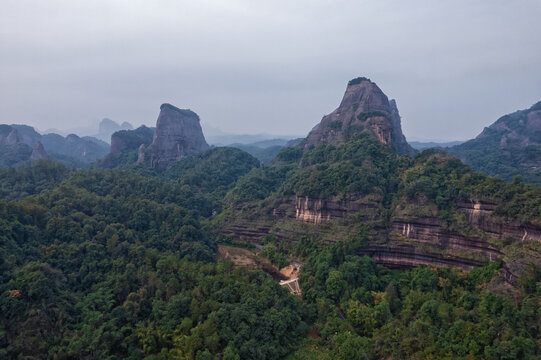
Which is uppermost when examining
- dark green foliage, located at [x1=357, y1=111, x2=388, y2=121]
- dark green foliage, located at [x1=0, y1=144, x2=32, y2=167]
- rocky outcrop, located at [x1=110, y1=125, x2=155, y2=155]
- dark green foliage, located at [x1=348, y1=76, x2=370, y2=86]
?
dark green foliage, located at [x1=348, y1=76, x2=370, y2=86]

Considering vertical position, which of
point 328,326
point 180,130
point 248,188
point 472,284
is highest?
point 180,130

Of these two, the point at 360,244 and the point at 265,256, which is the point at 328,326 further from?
the point at 265,256

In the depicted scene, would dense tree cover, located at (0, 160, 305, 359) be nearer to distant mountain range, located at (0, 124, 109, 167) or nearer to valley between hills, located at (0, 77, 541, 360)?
valley between hills, located at (0, 77, 541, 360)

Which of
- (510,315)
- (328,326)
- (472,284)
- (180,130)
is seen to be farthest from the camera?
(180,130)

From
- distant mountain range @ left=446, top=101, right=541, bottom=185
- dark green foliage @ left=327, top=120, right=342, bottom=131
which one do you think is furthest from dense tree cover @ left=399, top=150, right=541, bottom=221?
distant mountain range @ left=446, top=101, right=541, bottom=185

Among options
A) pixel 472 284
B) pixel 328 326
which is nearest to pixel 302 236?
pixel 328 326

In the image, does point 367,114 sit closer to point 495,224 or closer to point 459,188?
point 459,188

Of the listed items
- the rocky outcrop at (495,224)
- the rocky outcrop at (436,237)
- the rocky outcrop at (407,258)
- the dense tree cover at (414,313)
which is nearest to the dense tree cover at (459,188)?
the rocky outcrop at (495,224)
